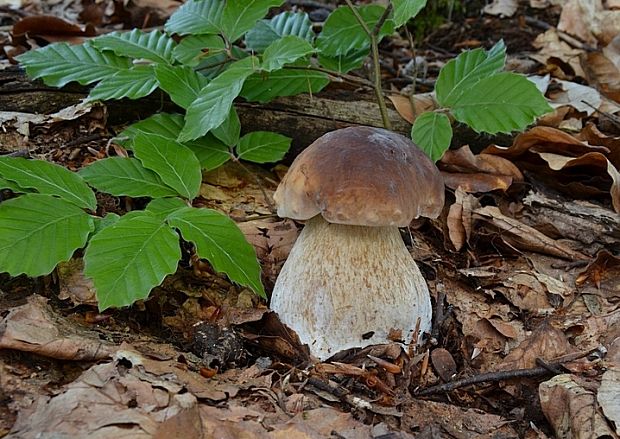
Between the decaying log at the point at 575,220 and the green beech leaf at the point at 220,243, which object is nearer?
the green beech leaf at the point at 220,243

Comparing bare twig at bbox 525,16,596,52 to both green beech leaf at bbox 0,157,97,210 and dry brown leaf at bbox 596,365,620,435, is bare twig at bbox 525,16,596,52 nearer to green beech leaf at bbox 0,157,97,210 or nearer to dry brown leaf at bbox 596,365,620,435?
dry brown leaf at bbox 596,365,620,435

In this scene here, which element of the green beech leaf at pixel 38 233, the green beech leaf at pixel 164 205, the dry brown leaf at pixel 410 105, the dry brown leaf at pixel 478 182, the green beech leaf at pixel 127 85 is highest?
the green beech leaf at pixel 127 85

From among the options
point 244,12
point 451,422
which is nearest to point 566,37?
point 244,12

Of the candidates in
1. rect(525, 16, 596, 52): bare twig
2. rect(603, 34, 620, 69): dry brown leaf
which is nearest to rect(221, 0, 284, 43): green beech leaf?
rect(603, 34, 620, 69): dry brown leaf

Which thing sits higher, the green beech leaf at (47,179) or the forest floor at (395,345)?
the green beech leaf at (47,179)

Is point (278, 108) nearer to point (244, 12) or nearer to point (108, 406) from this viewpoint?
point (244, 12)

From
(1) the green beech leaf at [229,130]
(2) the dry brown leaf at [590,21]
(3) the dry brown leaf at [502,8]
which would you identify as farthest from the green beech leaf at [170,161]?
(3) the dry brown leaf at [502,8]

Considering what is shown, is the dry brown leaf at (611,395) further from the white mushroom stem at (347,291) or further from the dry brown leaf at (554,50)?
the dry brown leaf at (554,50)
